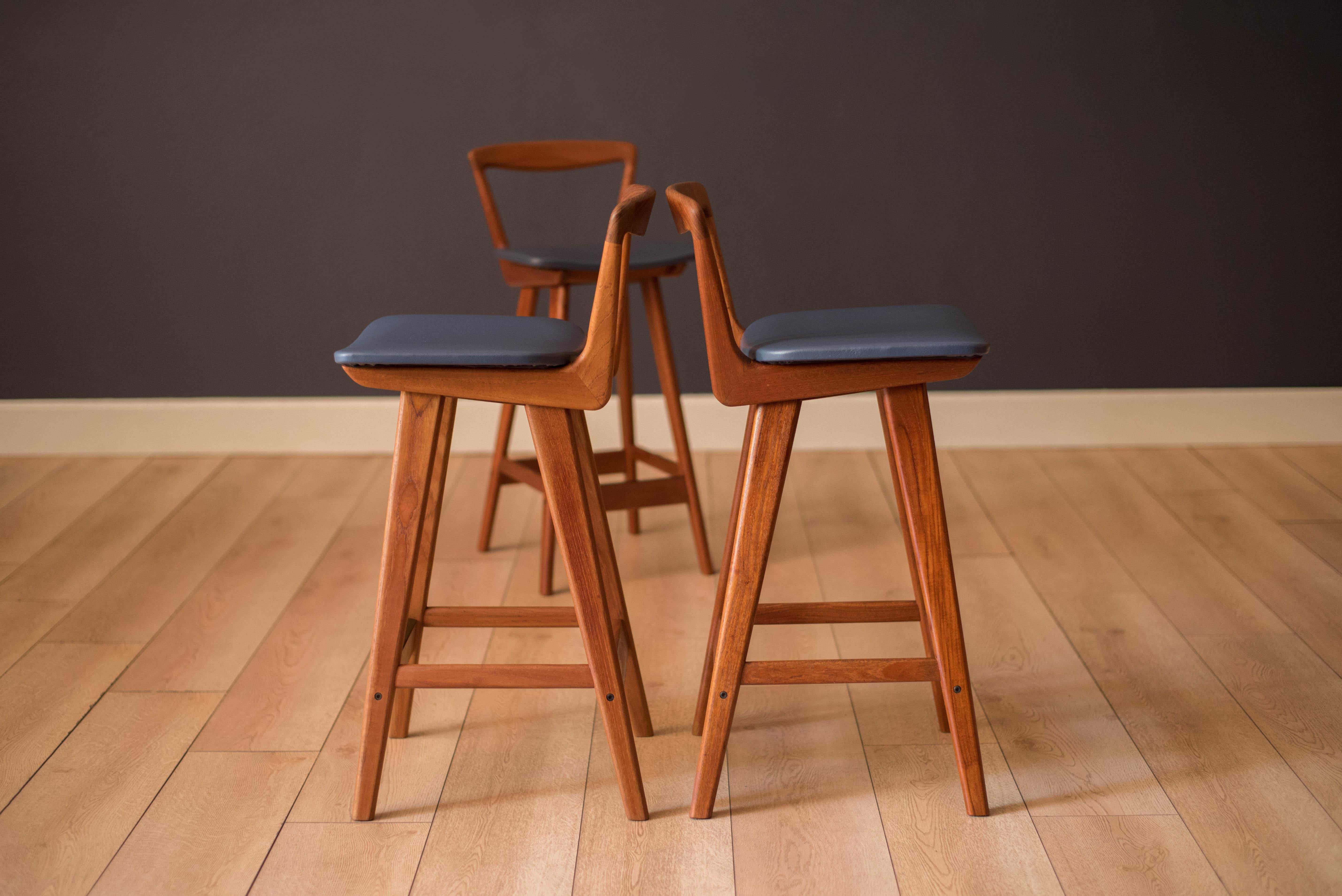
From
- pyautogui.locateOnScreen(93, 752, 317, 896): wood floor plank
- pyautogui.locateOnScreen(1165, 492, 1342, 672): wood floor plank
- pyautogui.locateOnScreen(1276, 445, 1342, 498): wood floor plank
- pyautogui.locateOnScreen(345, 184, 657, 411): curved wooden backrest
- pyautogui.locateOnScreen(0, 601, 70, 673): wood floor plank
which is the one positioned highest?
pyautogui.locateOnScreen(345, 184, 657, 411): curved wooden backrest

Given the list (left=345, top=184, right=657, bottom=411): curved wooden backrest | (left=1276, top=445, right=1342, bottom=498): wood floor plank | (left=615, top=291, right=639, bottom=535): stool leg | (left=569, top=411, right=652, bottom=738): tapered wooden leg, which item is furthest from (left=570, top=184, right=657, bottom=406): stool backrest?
(left=1276, top=445, right=1342, bottom=498): wood floor plank

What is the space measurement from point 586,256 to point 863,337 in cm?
101

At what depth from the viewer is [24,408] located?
3418 millimetres

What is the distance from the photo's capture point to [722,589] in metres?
1.69

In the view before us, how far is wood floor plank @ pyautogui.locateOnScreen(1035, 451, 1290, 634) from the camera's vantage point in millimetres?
2305

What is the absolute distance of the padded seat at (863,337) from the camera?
1475 mm

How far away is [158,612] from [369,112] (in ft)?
5.26

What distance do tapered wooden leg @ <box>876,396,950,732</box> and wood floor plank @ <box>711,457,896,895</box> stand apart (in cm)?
15

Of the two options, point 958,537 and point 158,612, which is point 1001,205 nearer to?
point 958,537

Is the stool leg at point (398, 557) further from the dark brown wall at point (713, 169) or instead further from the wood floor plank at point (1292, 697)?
the dark brown wall at point (713, 169)

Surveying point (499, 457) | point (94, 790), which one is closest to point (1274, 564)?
point (499, 457)

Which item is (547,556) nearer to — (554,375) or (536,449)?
(536,449)

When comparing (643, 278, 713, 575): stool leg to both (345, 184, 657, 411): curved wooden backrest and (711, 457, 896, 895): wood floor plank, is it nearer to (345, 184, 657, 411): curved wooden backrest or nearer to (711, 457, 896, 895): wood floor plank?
(711, 457, 896, 895): wood floor plank

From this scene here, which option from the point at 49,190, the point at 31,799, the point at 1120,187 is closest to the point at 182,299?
the point at 49,190
